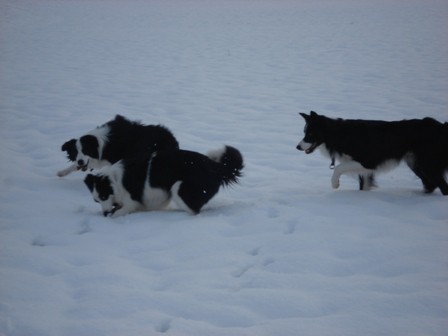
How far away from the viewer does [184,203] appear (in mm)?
4914

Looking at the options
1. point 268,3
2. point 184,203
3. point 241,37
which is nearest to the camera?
point 184,203

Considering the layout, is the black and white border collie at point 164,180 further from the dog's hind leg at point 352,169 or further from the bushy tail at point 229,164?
the dog's hind leg at point 352,169

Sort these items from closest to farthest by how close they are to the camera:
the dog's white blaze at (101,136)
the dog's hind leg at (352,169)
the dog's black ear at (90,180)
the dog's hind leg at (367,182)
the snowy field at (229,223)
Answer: the snowy field at (229,223) < the dog's black ear at (90,180) < the dog's hind leg at (352,169) < the dog's hind leg at (367,182) < the dog's white blaze at (101,136)

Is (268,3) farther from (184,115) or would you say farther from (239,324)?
(239,324)

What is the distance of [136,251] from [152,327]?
118cm

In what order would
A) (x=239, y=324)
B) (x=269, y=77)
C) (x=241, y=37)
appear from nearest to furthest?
1. (x=239, y=324)
2. (x=269, y=77)
3. (x=241, y=37)

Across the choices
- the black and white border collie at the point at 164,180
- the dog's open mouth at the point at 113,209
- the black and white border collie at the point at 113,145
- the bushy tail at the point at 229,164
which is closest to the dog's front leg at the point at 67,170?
the black and white border collie at the point at 113,145

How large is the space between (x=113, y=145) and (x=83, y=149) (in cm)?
41

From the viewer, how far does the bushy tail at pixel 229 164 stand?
5.08 m

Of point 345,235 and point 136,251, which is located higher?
point 345,235

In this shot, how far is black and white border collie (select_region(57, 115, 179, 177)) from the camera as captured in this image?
5949 mm

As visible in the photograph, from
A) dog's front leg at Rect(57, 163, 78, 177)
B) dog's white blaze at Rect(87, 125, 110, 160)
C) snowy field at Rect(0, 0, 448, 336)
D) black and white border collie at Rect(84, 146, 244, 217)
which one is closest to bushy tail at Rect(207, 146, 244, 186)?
black and white border collie at Rect(84, 146, 244, 217)

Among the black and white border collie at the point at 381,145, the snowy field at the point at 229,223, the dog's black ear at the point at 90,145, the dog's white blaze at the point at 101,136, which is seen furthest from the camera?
the dog's white blaze at the point at 101,136

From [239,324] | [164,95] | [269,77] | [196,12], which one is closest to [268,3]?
[196,12]
